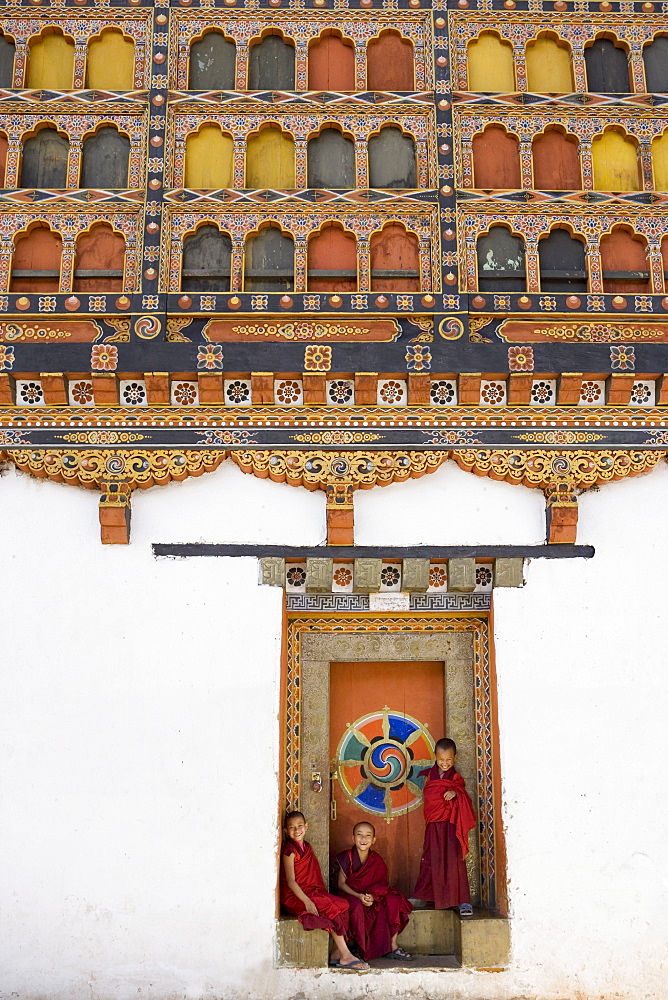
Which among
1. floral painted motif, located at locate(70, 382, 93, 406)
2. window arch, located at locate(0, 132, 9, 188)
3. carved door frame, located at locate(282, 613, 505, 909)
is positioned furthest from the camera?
window arch, located at locate(0, 132, 9, 188)

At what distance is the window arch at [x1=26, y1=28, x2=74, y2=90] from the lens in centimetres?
737

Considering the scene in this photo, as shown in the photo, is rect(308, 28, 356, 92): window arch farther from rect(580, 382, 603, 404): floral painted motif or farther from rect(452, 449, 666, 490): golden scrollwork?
rect(452, 449, 666, 490): golden scrollwork

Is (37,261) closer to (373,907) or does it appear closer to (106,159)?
(106,159)

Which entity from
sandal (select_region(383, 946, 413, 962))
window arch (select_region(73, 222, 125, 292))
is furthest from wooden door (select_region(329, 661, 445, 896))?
window arch (select_region(73, 222, 125, 292))

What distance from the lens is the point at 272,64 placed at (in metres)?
7.45

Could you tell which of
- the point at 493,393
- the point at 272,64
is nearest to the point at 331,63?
the point at 272,64

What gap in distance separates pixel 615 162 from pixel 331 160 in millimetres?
1910

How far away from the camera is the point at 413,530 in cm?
654

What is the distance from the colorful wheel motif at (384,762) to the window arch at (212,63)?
14.4ft

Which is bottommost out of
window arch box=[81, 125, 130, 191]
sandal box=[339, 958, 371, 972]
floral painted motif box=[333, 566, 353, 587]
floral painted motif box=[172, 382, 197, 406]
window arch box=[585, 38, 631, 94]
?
sandal box=[339, 958, 371, 972]

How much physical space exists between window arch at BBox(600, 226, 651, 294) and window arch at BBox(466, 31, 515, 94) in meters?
1.30

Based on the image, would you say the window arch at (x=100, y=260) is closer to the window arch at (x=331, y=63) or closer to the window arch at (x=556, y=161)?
the window arch at (x=331, y=63)

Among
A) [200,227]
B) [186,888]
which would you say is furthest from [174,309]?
[186,888]

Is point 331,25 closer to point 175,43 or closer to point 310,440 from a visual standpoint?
point 175,43
